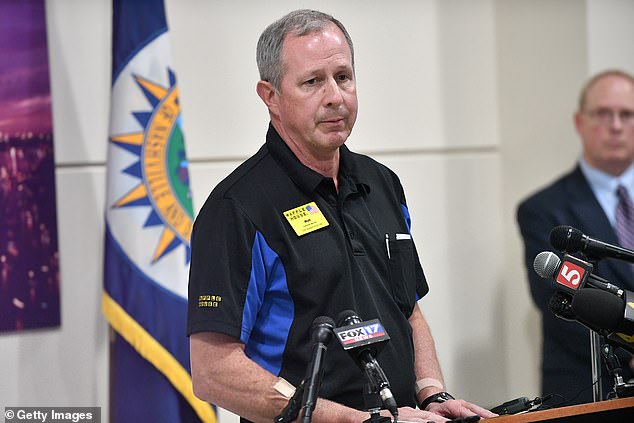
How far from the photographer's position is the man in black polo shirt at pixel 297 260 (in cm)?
197

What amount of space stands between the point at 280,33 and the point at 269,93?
144mm

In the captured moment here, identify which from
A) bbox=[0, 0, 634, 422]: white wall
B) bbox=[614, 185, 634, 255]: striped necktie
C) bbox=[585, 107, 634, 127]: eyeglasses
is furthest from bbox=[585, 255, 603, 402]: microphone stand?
bbox=[585, 107, 634, 127]: eyeglasses

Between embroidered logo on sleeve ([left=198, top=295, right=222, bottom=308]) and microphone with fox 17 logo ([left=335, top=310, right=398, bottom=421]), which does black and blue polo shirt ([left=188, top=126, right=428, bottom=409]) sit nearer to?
embroidered logo on sleeve ([left=198, top=295, right=222, bottom=308])

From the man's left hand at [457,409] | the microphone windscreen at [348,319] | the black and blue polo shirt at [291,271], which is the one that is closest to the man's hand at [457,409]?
the man's left hand at [457,409]

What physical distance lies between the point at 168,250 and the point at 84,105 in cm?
64

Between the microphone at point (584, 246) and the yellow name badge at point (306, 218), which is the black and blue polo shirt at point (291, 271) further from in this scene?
the microphone at point (584, 246)

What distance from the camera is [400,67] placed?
4094 millimetres

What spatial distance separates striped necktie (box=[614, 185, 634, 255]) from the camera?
12.2 feet

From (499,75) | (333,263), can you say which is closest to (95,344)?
(333,263)

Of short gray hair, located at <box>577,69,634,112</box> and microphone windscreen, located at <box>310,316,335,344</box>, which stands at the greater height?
short gray hair, located at <box>577,69,634,112</box>

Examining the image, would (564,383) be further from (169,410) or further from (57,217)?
(57,217)

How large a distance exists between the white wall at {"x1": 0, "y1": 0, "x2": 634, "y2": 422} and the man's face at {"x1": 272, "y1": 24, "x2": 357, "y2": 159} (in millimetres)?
1540

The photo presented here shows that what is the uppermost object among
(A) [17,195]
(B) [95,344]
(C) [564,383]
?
(A) [17,195]

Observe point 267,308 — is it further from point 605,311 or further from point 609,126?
point 609,126
